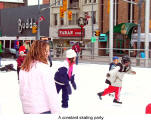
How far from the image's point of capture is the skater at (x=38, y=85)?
2.96 metres

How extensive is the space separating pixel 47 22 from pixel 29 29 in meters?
4.69

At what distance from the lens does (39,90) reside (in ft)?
9.87

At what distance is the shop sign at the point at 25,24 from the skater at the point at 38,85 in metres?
47.7

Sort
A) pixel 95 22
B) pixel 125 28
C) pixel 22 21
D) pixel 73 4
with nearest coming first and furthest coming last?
pixel 125 28 < pixel 95 22 < pixel 73 4 < pixel 22 21

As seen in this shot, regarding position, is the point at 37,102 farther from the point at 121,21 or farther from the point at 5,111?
the point at 121,21

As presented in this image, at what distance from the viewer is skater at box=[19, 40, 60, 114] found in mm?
2961

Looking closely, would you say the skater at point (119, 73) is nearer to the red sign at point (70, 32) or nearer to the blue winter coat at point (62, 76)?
the blue winter coat at point (62, 76)

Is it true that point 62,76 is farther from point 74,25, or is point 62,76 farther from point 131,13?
point 74,25

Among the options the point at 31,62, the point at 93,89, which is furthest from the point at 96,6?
the point at 31,62

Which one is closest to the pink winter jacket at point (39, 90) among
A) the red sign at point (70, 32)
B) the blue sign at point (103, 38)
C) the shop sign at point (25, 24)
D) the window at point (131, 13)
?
the window at point (131, 13)

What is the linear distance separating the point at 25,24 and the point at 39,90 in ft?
164

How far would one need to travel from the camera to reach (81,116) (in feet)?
8.79

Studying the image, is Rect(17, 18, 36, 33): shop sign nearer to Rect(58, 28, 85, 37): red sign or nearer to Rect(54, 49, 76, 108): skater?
Rect(58, 28, 85, 37): red sign

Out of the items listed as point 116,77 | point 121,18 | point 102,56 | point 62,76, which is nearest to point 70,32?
point 121,18
